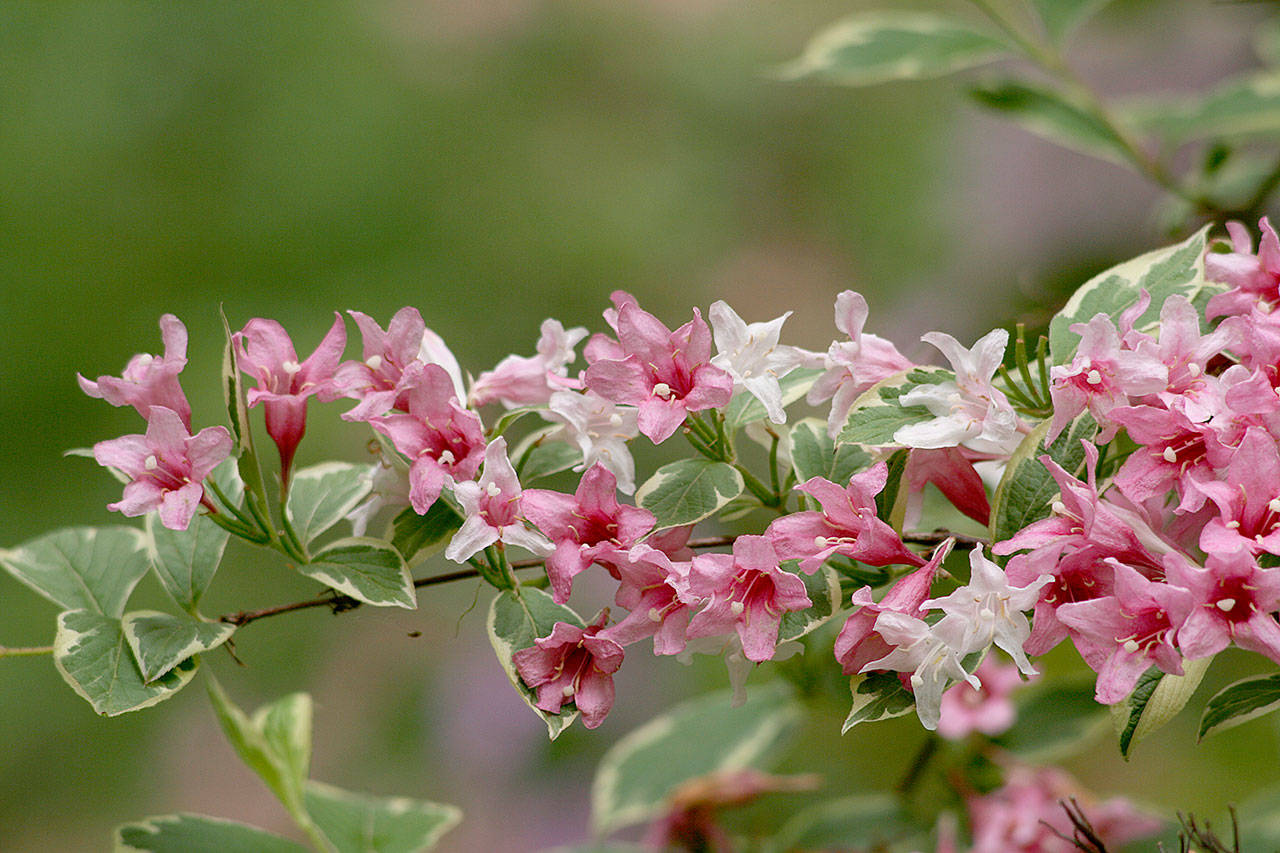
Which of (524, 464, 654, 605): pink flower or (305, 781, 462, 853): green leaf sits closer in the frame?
(524, 464, 654, 605): pink flower

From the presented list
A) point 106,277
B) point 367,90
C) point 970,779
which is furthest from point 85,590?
point 367,90

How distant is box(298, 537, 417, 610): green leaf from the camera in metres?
0.40

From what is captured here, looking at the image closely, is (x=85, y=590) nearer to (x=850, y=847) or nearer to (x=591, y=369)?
(x=591, y=369)

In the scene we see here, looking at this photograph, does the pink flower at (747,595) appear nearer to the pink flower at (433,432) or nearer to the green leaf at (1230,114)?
the pink flower at (433,432)

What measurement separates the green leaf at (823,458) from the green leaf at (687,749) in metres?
0.35

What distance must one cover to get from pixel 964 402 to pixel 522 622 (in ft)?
0.54

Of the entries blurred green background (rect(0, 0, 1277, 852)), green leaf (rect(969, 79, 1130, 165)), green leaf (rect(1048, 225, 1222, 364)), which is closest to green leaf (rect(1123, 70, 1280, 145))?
green leaf (rect(969, 79, 1130, 165))

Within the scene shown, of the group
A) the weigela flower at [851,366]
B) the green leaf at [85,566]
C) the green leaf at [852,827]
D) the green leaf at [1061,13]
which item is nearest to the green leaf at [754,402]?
the weigela flower at [851,366]

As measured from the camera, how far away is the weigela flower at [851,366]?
0.40 meters

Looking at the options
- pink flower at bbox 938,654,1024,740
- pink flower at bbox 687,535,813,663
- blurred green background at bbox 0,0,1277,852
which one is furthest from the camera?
blurred green background at bbox 0,0,1277,852

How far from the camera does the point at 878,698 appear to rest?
14.5 inches

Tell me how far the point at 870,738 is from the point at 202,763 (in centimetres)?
92

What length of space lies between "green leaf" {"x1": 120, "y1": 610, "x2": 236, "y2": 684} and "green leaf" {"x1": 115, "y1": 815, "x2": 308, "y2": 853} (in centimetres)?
13

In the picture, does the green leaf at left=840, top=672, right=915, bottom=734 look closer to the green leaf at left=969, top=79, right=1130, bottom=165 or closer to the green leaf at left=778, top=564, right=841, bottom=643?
the green leaf at left=778, top=564, right=841, bottom=643
